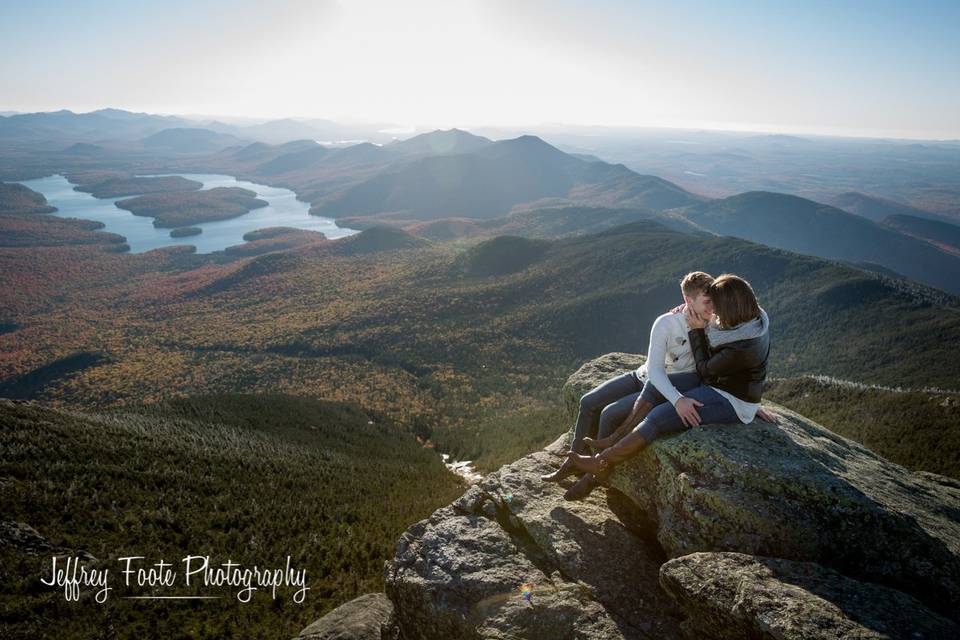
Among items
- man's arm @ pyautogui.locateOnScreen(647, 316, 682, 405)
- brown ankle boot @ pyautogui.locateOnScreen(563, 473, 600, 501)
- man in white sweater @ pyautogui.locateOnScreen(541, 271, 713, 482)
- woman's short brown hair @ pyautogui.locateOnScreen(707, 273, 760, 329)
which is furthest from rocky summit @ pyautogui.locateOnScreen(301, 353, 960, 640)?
woman's short brown hair @ pyautogui.locateOnScreen(707, 273, 760, 329)

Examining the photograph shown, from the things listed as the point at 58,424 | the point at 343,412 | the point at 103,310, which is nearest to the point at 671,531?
the point at 58,424

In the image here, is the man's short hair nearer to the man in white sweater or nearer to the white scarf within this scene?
the man in white sweater

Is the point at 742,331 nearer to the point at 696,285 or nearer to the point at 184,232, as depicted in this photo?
the point at 696,285

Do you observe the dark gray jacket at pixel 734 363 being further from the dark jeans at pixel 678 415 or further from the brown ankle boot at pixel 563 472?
the brown ankle boot at pixel 563 472

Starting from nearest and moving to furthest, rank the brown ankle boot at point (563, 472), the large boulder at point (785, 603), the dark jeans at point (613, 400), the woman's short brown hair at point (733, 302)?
the large boulder at point (785, 603), the woman's short brown hair at point (733, 302), the dark jeans at point (613, 400), the brown ankle boot at point (563, 472)

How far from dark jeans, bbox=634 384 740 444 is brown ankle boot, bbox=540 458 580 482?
1.91 meters

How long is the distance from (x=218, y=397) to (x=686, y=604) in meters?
37.4

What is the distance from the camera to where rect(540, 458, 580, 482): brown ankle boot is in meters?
9.05

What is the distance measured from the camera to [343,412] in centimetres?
3834

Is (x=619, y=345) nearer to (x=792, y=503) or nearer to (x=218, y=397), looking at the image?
(x=218, y=397)

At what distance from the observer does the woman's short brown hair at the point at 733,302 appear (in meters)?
6.93

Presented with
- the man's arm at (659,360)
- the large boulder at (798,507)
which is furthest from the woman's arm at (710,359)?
the large boulder at (798,507)

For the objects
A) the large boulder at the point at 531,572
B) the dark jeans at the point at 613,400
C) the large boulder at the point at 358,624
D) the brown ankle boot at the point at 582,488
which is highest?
the dark jeans at the point at 613,400

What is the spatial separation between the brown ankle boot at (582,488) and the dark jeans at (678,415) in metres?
1.66
